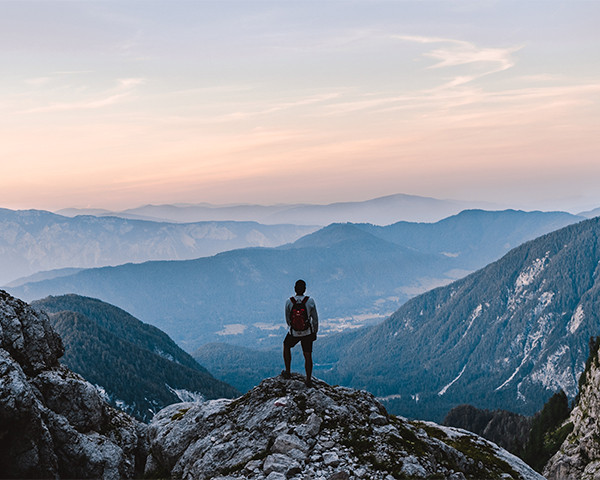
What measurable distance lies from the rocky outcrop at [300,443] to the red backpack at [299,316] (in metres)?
4.00

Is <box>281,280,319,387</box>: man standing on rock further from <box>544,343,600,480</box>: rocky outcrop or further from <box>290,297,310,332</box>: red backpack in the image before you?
<box>544,343,600,480</box>: rocky outcrop

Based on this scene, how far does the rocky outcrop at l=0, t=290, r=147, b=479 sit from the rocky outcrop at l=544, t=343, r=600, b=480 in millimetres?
88439

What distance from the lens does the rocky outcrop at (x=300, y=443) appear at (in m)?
26.8

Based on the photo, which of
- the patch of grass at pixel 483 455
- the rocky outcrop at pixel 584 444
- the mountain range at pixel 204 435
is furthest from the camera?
the rocky outcrop at pixel 584 444

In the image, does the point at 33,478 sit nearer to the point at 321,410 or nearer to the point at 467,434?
the point at 321,410

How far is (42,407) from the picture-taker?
29359mm

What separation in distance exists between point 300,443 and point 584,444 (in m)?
102

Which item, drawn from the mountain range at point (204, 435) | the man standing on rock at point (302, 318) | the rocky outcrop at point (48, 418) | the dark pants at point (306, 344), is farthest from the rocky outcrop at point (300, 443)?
the man standing on rock at point (302, 318)

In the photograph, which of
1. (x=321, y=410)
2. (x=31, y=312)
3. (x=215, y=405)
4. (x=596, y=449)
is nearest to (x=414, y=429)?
(x=321, y=410)

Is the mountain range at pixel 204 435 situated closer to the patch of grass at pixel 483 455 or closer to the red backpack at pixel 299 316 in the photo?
the patch of grass at pixel 483 455

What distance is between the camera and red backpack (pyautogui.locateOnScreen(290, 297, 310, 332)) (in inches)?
1241

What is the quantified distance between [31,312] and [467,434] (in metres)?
33.9

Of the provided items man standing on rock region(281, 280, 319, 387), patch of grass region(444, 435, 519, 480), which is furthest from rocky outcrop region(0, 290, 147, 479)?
patch of grass region(444, 435, 519, 480)

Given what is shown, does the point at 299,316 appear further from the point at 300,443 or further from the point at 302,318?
the point at 300,443
